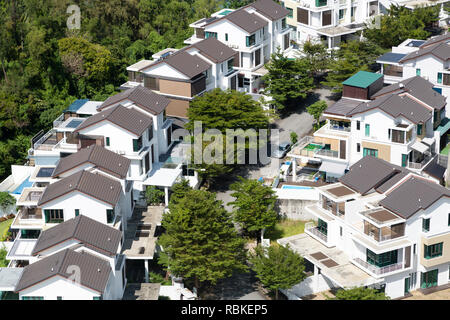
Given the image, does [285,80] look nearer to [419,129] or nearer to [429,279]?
[419,129]

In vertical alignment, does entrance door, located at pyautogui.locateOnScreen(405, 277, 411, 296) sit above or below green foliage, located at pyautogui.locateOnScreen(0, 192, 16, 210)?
below

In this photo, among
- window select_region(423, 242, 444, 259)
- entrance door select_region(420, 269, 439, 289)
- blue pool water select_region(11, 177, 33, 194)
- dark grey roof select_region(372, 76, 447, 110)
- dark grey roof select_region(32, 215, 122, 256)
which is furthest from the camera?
dark grey roof select_region(372, 76, 447, 110)

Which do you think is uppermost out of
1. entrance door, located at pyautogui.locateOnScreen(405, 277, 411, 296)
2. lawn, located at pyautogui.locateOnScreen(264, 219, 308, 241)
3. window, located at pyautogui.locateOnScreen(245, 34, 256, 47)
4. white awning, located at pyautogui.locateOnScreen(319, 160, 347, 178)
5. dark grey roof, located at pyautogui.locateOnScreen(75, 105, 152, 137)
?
window, located at pyautogui.locateOnScreen(245, 34, 256, 47)

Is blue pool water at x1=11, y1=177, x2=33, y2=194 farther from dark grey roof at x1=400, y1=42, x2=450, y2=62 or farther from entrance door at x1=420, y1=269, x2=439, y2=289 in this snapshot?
dark grey roof at x1=400, y1=42, x2=450, y2=62

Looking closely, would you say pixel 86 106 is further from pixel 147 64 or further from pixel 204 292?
pixel 204 292

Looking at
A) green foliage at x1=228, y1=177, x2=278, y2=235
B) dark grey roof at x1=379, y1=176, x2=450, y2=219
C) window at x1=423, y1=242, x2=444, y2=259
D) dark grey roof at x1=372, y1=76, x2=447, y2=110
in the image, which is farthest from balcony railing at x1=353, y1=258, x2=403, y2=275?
dark grey roof at x1=372, y1=76, x2=447, y2=110

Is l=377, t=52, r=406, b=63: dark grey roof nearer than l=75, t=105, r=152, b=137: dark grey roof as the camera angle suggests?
No

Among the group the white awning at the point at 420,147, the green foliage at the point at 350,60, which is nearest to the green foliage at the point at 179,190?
the white awning at the point at 420,147
